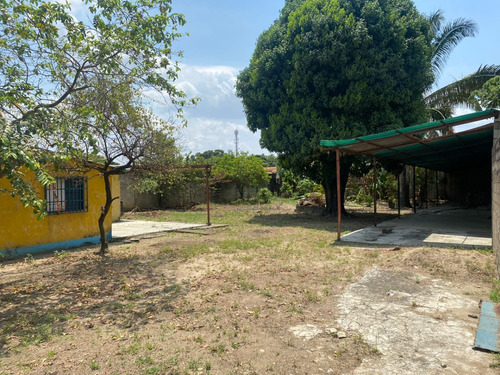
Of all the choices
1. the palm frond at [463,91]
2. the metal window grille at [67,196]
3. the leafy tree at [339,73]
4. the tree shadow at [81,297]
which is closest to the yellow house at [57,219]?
the metal window grille at [67,196]

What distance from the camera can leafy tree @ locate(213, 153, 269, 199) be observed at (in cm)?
2261

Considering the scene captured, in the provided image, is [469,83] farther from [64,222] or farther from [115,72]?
[64,222]

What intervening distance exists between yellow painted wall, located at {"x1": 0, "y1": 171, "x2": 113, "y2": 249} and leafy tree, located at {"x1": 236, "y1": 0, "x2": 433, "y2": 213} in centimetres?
759

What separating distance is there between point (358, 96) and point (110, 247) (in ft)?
32.3

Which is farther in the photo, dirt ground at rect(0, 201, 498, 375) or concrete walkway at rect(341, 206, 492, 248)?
concrete walkway at rect(341, 206, 492, 248)

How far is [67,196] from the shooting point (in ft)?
29.9

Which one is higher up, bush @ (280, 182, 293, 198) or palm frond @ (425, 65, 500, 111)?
palm frond @ (425, 65, 500, 111)

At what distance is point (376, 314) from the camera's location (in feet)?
14.4

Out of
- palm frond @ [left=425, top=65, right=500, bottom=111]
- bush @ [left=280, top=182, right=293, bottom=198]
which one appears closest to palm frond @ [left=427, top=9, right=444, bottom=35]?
palm frond @ [left=425, top=65, right=500, bottom=111]

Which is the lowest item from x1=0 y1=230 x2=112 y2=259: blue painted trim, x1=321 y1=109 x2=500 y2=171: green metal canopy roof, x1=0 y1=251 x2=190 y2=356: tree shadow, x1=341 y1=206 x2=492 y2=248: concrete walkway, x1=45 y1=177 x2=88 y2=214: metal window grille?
x1=0 y1=251 x2=190 y2=356: tree shadow

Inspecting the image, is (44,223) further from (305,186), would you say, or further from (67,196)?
(305,186)

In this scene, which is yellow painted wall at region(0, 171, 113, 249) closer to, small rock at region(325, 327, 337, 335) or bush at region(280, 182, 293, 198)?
small rock at region(325, 327, 337, 335)

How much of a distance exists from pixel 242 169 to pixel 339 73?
10775 millimetres

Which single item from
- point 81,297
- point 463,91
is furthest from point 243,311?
point 463,91
